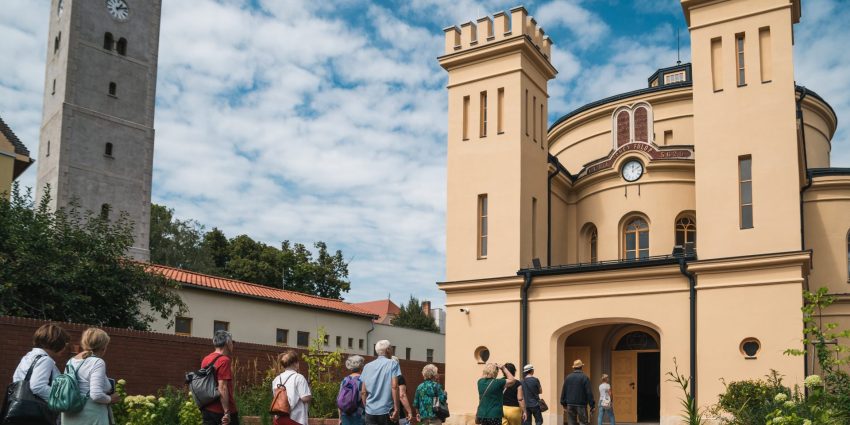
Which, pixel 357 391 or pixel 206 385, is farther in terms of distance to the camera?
pixel 357 391

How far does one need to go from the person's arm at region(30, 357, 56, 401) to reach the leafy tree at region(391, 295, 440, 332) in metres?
59.6

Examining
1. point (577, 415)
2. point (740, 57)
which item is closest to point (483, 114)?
point (740, 57)

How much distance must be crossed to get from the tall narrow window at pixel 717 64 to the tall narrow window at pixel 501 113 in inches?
241

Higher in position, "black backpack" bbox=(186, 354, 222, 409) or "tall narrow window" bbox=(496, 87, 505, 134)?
"tall narrow window" bbox=(496, 87, 505, 134)

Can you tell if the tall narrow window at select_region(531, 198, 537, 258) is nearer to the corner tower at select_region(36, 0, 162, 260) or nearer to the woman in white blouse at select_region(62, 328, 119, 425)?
the woman in white blouse at select_region(62, 328, 119, 425)

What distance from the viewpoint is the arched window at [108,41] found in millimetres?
42094

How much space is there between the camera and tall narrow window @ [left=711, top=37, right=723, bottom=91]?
20975mm

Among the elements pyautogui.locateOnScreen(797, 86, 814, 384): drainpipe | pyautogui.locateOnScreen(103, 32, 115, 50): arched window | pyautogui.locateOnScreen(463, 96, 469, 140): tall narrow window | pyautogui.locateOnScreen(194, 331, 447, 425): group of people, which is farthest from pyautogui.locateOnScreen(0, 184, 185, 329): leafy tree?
pyautogui.locateOnScreen(103, 32, 115, 50): arched window

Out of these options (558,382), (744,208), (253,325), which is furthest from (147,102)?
(744,208)

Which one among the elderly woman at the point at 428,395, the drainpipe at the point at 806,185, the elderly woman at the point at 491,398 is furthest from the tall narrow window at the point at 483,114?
the elderly woman at the point at 428,395

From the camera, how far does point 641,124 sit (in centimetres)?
2605

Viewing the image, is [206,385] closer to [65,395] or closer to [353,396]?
[65,395]

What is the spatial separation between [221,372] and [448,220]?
637 inches

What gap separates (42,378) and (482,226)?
57.4 feet
